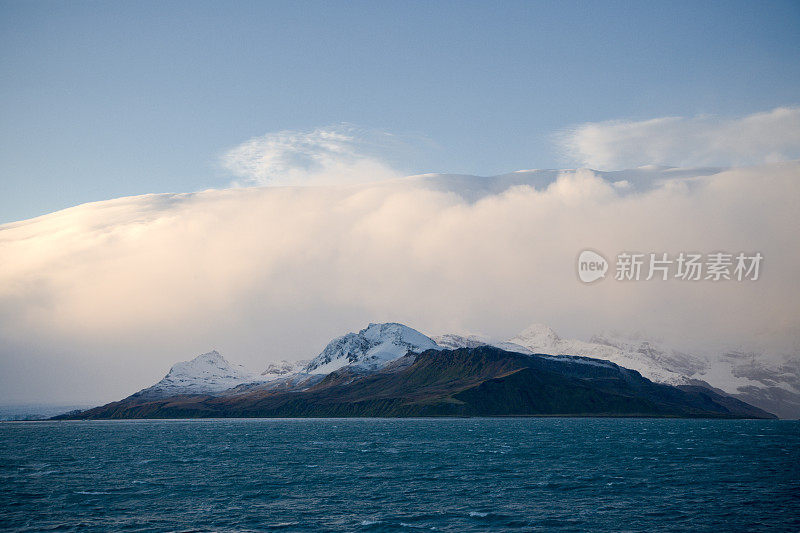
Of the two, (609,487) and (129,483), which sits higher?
(609,487)

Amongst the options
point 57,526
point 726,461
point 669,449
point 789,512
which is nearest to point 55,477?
point 57,526

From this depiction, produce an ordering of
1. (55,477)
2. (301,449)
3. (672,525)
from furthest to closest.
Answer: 1. (301,449)
2. (55,477)
3. (672,525)

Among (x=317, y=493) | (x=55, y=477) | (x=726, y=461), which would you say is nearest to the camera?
(x=317, y=493)

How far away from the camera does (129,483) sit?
116 metres

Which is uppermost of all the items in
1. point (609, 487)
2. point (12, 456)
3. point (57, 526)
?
point (609, 487)

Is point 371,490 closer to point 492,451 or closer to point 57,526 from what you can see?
point 57,526

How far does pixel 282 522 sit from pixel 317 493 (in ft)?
68.3

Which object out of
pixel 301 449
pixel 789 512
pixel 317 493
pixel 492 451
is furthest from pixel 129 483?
pixel 789 512

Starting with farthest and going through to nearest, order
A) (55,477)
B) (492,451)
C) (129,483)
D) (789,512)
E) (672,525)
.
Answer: (492,451), (55,477), (129,483), (789,512), (672,525)

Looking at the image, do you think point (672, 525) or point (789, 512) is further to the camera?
point (789, 512)

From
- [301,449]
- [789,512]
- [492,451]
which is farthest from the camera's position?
[301,449]

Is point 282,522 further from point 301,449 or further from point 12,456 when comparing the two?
point 12,456

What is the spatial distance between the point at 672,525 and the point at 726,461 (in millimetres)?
75103

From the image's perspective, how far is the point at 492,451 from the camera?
168500 millimetres
